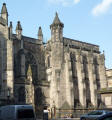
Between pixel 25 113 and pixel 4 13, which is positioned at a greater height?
pixel 4 13

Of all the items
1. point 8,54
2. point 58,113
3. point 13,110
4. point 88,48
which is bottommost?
point 58,113

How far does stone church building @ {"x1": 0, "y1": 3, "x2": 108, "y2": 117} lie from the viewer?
4188 cm

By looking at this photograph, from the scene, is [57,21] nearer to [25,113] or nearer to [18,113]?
[25,113]

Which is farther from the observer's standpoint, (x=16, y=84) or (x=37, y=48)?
(x=37, y=48)

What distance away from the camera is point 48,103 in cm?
4678

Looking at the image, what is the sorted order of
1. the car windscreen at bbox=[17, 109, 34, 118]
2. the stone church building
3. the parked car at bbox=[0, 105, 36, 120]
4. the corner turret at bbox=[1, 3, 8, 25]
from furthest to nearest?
the stone church building → the corner turret at bbox=[1, 3, 8, 25] → the car windscreen at bbox=[17, 109, 34, 118] → the parked car at bbox=[0, 105, 36, 120]

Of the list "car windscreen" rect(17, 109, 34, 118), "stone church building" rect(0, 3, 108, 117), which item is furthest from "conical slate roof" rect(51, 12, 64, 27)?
"car windscreen" rect(17, 109, 34, 118)

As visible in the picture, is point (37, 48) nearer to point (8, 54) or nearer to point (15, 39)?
point (15, 39)

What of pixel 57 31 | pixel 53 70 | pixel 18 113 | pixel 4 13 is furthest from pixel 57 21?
pixel 18 113

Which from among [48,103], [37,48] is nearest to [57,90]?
[48,103]

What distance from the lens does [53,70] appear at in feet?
158

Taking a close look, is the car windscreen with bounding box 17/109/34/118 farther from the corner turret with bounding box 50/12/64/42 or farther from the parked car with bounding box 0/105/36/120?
the corner turret with bounding box 50/12/64/42

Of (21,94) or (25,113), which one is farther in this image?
(21,94)

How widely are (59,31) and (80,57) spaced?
7120 mm
